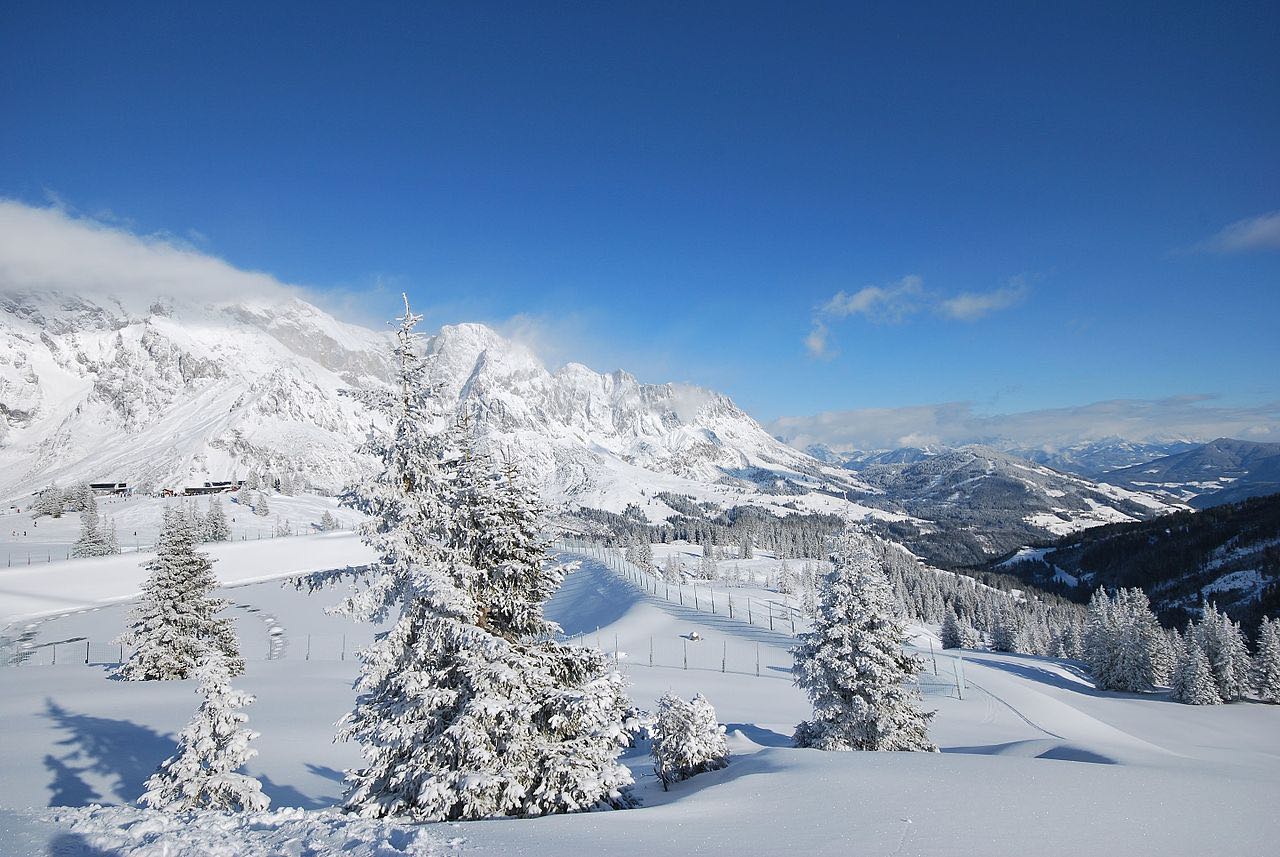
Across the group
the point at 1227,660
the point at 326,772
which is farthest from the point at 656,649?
the point at 1227,660

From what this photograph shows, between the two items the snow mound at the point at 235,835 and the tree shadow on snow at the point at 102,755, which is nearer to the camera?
the snow mound at the point at 235,835

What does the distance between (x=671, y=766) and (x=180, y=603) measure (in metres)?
25.1

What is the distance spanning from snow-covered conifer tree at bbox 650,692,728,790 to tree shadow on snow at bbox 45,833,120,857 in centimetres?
1273

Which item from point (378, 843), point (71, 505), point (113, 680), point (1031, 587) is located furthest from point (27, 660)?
point (1031, 587)

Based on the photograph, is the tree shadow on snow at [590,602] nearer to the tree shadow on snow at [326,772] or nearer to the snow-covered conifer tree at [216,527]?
the tree shadow on snow at [326,772]

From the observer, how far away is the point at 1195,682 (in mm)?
55594

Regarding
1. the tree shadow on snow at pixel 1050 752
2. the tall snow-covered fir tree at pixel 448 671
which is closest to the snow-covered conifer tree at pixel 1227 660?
the tree shadow on snow at pixel 1050 752

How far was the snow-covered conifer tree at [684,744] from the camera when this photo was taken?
17.1 metres

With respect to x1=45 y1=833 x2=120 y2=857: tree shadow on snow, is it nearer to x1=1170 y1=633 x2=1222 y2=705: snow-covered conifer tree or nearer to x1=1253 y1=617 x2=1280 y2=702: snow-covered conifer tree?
x1=1170 y1=633 x2=1222 y2=705: snow-covered conifer tree

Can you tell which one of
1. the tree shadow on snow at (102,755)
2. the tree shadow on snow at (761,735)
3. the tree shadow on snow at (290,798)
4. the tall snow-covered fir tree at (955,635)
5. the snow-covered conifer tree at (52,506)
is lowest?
the tall snow-covered fir tree at (955,635)

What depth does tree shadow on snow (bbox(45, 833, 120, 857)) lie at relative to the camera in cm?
717

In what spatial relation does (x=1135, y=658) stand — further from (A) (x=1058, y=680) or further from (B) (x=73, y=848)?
(B) (x=73, y=848)

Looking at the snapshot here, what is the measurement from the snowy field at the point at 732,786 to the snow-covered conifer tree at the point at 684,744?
830 mm

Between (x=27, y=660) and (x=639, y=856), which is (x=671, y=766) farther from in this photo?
(x=27, y=660)
